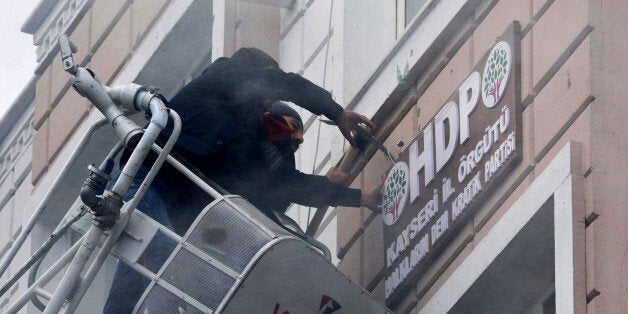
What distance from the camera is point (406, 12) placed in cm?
934

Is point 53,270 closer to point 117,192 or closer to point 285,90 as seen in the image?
point 117,192

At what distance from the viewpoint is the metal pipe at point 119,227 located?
683 centimetres

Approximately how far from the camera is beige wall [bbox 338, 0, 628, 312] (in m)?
6.69

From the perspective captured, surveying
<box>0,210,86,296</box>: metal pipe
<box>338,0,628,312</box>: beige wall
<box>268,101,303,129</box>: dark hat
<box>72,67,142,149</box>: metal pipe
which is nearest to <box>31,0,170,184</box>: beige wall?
<box>268,101,303,129</box>: dark hat

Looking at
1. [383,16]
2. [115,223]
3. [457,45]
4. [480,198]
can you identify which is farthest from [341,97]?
[115,223]

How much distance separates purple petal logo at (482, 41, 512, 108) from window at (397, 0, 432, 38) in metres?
1.43

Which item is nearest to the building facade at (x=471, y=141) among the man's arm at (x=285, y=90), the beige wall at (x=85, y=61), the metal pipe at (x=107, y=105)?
the metal pipe at (x=107, y=105)

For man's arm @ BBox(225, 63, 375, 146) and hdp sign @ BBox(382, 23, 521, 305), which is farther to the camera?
man's arm @ BBox(225, 63, 375, 146)

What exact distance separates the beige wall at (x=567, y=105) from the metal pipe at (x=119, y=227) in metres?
1.57

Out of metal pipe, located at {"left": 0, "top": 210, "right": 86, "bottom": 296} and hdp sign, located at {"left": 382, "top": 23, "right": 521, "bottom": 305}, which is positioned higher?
hdp sign, located at {"left": 382, "top": 23, "right": 521, "bottom": 305}

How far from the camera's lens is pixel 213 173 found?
7863 mm

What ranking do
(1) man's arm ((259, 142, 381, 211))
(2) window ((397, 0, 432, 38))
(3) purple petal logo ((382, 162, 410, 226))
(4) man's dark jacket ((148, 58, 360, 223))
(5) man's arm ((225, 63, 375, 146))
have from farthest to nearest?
(2) window ((397, 0, 432, 38)) → (3) purple petal logo ((382, 162, 410, 226)) → (1) man's arm ((259, 142, 381, 211)) → (5) man's arm ((225, 63, 375, 146)) → (4) man's dark jacket ((148, 58, 360, 223))

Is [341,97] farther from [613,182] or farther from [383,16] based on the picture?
[613,182]

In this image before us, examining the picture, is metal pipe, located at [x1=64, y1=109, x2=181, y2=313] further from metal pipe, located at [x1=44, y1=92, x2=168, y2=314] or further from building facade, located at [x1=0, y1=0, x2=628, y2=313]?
building facade, located at [x1=0, y1=0, x2=628, y2=313]
